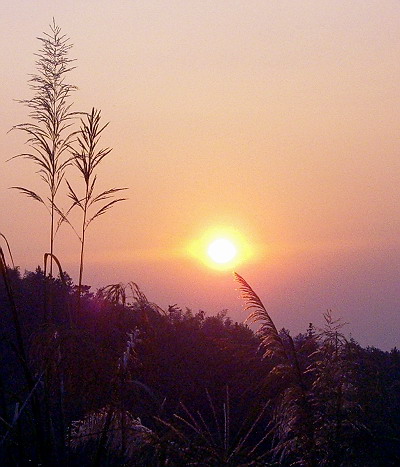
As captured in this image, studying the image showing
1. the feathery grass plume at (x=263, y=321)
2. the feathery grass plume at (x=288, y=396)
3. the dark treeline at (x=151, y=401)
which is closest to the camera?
the dark treeline at (x=151, y=401)

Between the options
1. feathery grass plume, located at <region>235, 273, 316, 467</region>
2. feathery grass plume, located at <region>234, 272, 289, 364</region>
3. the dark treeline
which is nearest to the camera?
the dark treeline

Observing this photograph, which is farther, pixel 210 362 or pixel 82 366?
pixel 210 362

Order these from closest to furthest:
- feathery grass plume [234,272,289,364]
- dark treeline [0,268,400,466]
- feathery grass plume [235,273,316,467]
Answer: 1. dark treeline [0,268,400,466]
2. feathery grass plume [235,273,316,467]
3. feathery grass plume [234,272,289,364]

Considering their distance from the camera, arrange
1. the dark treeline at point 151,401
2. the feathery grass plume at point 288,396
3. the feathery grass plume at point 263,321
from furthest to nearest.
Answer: the feathery grass plume at point 263,321 → the feathery grass plume at point 288,396 → the dark treeline at point 151,401

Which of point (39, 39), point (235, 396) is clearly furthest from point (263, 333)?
point (235, 396)

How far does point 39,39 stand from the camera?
21.7 feet

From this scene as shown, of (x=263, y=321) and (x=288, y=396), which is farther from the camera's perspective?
(x=263, y=321)

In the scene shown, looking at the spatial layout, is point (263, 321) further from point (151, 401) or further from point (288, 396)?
point (151, 401)

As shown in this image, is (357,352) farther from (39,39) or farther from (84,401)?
(39,39)

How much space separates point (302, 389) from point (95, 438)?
112cm

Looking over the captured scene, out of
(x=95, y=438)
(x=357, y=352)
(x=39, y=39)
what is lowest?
(x=95, y=438)

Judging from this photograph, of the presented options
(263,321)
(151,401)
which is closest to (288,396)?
(263,321)

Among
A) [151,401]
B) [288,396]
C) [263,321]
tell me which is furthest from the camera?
[263,321]

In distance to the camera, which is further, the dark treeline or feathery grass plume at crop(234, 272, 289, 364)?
feathery grass plume at crop(234, 272, 289, 364)
